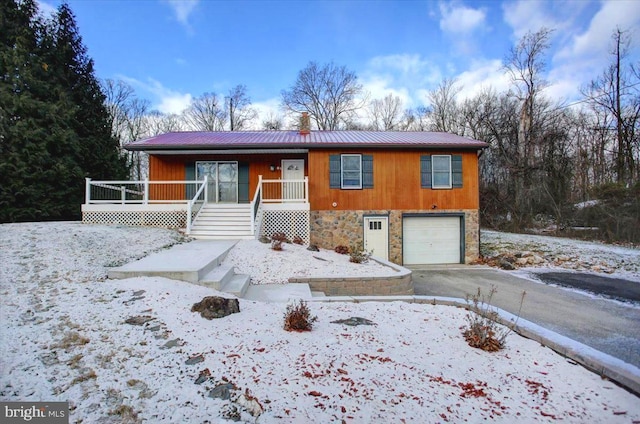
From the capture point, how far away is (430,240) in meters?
11.9

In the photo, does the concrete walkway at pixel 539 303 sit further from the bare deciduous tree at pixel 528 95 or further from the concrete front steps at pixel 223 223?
the bare deciduous tree at pixel 528 95

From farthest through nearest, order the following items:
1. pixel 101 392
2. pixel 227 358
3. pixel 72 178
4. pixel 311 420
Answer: pixel 72 178 → pixel 227 358 → pixel 101 392 → pixel 311 420

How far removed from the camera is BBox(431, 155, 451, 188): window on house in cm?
1186

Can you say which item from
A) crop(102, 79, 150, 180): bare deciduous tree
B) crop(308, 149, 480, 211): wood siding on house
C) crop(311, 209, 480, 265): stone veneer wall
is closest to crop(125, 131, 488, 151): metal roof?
crop(308, 149, 480, 211): wood siding on house

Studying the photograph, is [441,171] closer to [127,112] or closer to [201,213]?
[201,213]

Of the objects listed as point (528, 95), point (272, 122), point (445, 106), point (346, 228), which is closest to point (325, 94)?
point (272, 122)

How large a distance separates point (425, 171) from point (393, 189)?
1.45 m

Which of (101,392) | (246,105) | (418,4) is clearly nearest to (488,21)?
(418,4)

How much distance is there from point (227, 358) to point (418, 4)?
39.3ft

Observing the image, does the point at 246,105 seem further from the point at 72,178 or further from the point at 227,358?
the point at 227,358

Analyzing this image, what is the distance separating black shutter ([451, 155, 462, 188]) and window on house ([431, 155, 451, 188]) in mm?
155

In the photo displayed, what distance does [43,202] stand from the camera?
12.5 metres

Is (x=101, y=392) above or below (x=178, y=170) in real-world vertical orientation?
below

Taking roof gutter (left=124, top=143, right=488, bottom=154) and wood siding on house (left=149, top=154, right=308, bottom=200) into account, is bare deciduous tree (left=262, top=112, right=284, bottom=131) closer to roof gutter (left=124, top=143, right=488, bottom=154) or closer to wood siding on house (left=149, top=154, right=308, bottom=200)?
wood siding on house (left=149, top=154, right=308, bottom=200)
